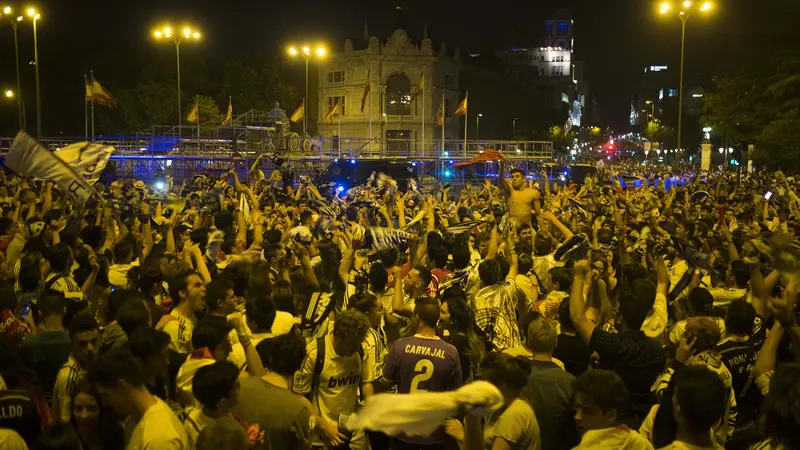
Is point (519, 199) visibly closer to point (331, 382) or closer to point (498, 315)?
point (498, 315)

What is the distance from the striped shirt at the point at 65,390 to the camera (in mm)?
4637

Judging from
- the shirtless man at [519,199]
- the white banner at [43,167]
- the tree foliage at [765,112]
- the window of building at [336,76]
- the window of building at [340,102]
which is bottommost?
the shirtless man at [519,199]

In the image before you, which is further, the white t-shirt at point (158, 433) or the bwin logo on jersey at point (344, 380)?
the bwin logo on jersey at point (344, 380)

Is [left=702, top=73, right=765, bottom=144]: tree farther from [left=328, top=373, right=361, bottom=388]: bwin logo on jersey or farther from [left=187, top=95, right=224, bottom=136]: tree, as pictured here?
[left=187, top=95, right=224, bottom=136]: tree

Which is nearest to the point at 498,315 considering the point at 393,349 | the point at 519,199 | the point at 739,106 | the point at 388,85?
the point at 393,349

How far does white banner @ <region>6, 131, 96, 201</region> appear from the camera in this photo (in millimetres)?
9258

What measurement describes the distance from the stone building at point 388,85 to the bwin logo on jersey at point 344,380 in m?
72.0

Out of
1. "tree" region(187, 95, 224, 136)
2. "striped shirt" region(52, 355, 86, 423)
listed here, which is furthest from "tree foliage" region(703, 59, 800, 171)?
"tree" region(187, 95, 224, 136)

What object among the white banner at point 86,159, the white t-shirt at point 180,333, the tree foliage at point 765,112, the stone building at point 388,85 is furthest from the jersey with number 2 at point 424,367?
the stone building at point 388,85

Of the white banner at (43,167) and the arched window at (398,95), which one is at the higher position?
the arched window at (398,95)

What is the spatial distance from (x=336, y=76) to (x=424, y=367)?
7820cm

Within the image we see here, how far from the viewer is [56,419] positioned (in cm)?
466

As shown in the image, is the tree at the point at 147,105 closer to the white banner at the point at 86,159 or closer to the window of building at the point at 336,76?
the window of building at the point at 336,76

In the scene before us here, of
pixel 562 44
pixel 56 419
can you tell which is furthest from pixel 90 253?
pixel 562 44
